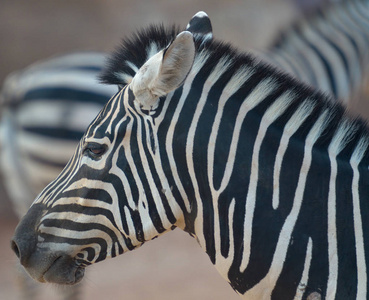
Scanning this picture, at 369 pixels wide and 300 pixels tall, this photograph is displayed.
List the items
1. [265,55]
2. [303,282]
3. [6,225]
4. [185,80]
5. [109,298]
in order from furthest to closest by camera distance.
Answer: [6,225]
[109,298]
[265,55]
[185,80]
[303,282]

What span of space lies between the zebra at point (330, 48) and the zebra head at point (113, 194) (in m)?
4.59

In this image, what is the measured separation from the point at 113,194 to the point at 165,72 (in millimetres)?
571

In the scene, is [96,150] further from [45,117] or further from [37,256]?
[45,117]

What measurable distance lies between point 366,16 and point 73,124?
14.5 ft

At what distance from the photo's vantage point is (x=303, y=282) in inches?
88.2

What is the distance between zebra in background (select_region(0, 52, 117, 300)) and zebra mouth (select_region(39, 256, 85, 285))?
3070 millimetres

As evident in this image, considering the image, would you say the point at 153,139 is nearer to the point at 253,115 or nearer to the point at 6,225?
the point at 253,115

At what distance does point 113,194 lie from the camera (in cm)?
239

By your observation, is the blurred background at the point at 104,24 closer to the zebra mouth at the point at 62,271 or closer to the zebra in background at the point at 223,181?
the zebra mouth at the point at 62,271

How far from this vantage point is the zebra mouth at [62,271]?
97.9 inches

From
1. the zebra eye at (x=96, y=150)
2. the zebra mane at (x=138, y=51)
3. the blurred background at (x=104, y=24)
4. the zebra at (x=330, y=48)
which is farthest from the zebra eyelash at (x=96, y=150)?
the blurred background at (x=104, y=24)

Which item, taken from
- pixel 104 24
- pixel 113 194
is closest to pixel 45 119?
pixel 113 194

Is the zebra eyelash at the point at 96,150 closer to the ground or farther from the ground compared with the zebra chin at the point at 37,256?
farther from the ground

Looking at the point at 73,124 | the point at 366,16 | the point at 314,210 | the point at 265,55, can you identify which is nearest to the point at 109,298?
the point at 73,124
